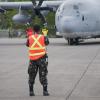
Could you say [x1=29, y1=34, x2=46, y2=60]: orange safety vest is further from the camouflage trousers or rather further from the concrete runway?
the concrete runway

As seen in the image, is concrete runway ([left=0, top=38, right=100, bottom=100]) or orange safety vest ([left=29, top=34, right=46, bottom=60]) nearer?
concrete runway ([left=0, top=38, right=100, bottom=100])

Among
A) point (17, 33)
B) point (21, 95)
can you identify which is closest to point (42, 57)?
point (21, 95)

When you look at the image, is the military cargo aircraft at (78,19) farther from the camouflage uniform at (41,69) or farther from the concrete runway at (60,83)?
the camouflage uniform at (41,69)

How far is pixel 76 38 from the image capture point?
38.2m

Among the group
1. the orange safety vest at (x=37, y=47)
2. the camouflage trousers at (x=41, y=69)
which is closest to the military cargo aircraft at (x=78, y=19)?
the orange safety vest at (x=37, y=47)

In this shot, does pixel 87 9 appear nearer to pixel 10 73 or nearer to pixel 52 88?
pixel 10 73

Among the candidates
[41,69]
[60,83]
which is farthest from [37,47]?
Answer: [60,83]

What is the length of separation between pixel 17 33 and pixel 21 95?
70848mm

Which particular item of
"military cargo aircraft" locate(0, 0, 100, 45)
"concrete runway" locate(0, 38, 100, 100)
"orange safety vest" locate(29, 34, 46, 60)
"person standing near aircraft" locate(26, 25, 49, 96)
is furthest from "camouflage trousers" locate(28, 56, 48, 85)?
"military cargo aircraft" locate(0, 0, 100, 45)

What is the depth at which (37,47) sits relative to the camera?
11.4 meters

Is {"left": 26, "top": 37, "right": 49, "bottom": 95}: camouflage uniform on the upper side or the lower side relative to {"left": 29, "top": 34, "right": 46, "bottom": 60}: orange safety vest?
lower

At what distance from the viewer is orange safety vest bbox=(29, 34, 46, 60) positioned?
11.3m

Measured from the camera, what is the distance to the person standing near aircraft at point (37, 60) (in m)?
11.2

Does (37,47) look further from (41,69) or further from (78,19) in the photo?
(78,19)
